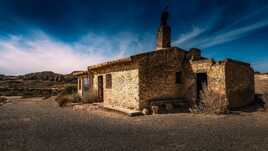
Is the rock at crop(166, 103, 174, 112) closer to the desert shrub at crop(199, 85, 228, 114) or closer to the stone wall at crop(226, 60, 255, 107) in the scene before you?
the desert shrub at crop(199, 85, 228, 114)

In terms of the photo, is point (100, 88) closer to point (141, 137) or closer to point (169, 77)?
point (169, 77)

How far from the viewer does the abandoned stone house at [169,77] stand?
33.2 ft

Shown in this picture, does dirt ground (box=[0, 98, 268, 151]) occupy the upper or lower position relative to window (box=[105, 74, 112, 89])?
lower

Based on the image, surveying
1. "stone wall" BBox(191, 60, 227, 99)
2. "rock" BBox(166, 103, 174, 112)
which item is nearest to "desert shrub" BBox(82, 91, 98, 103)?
"rock" BBox(166, 103, 174, 112)

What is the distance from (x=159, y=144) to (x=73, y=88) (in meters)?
18.4

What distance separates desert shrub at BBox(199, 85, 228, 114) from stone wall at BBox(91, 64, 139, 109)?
3.37m

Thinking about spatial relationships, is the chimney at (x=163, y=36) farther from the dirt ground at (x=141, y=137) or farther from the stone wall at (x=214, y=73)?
the dirt ground at (x=141, y=137)

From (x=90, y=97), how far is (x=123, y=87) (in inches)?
161

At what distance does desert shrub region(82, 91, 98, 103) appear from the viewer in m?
14.1

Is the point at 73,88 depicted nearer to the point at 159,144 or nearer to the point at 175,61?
the point at 175,61

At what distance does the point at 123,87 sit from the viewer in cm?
1108

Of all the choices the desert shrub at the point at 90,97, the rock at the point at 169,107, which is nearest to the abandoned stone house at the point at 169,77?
the rock at the point at 169,107

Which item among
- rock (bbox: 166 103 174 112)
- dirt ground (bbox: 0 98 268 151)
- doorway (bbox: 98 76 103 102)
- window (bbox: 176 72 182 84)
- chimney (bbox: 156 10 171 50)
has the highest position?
chimney (bbox: 156 10 171 50)

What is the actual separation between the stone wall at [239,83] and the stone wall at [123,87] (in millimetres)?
4766
